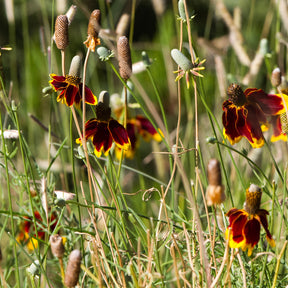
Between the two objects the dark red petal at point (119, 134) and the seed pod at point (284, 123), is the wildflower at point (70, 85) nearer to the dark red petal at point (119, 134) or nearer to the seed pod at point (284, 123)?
the dark red petal at point (119, 134)

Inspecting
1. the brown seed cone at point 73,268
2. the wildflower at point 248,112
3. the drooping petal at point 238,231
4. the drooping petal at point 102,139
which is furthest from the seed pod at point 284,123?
the brown seed cone at point 73,268

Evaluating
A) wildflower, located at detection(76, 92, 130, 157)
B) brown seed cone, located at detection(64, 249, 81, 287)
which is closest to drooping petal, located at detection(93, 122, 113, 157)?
wildflower, located at detection(76, 92, 130, 157)

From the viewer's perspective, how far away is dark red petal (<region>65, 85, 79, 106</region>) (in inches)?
27.3

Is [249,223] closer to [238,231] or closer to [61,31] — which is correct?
[238,231]

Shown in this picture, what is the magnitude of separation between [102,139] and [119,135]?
24 mm

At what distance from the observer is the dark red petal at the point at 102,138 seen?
0.73m

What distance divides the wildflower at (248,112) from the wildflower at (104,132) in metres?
0.14

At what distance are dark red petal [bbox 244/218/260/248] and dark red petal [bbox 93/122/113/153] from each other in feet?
0.66

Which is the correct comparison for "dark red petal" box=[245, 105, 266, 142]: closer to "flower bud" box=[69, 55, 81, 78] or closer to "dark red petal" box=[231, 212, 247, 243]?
"dark red petal" box=[231, 212, 247, 243]

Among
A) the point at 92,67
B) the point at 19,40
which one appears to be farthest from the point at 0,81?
the point at 19,40

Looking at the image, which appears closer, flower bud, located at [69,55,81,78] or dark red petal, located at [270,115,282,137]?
flower bud, located at [69,55,81,78]

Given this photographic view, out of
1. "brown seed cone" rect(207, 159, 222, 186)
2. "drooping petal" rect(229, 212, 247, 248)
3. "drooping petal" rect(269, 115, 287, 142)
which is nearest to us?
"brown seed cone" rect(207, 159, 222, 186)

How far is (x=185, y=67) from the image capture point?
0.65 m

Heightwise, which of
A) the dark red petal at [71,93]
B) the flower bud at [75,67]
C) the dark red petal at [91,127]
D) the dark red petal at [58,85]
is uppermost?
the flower bud at [75,67]
